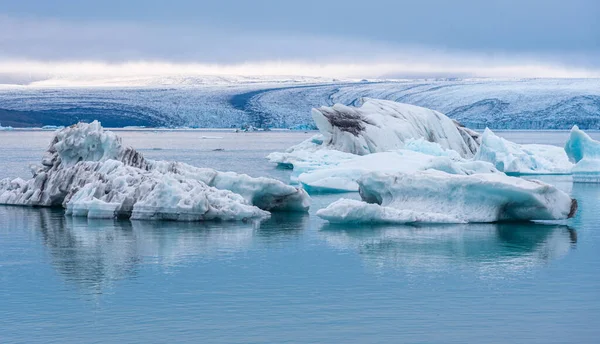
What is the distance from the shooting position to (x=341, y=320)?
18.8 feet

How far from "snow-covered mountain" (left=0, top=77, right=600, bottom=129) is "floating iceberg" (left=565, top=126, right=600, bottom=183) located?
25004mm

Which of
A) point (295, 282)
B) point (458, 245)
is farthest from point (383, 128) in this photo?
point (295, 282)

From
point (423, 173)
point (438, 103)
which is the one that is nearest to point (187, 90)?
point (438, 103)

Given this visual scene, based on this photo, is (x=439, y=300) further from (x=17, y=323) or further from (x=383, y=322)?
(x=17, y=323)

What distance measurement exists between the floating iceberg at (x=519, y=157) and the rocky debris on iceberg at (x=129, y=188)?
788 cm

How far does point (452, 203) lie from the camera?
10.4m

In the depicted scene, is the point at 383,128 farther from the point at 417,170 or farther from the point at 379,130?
the point at 417,170

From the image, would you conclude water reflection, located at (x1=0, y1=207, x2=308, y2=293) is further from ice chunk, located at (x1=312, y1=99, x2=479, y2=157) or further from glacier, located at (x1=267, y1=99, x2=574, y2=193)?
ice chunk, located at (x1=312, y1=99, x2=479, y2=157)

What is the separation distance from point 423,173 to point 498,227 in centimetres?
101

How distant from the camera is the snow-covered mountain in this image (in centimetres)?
4319

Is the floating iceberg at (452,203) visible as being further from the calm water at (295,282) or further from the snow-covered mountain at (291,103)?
the snow-covered mountain at (291,103)

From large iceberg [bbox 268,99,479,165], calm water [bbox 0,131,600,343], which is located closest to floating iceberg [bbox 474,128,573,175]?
large iceberg [bbox 268,99,479,165]

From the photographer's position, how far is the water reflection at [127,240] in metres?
7.58

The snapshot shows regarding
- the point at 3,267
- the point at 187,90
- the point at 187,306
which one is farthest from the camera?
the point at 187,90
